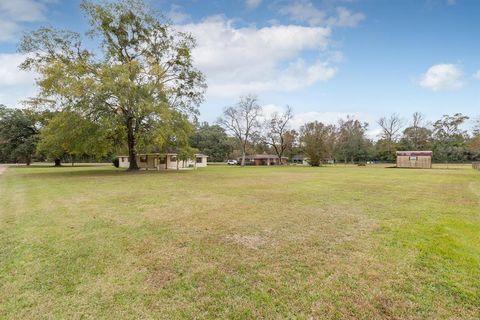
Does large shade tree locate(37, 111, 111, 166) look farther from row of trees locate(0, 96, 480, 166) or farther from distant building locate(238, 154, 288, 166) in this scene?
distant building locate(238, 154, 288, 166)

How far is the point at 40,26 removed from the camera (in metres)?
20.1

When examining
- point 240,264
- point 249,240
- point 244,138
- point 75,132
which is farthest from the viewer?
point 244,138

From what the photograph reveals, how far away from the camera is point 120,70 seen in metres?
19.0

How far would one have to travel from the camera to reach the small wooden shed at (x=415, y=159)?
4083cm

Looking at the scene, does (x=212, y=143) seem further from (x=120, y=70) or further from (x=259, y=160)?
(x=120, y=70)

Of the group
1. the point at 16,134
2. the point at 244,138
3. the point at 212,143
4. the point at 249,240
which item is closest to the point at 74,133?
the point at 249,240

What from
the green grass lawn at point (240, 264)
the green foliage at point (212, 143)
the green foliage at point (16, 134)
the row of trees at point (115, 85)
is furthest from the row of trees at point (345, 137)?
the green grass lawn at point (240, 264)

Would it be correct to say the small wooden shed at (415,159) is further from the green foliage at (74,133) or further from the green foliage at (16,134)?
the green foliage at (16,134)

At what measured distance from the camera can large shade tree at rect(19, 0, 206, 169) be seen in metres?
18.8

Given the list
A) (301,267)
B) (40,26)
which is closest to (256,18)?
(301,267)

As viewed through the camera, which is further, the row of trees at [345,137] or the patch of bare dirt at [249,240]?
the row of trees at [345,137]

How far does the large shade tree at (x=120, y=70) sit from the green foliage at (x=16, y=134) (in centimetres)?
2067

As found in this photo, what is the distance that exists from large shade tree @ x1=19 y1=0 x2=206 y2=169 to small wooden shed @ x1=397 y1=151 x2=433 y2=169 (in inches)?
1472

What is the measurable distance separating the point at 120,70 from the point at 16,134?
1230 inches
